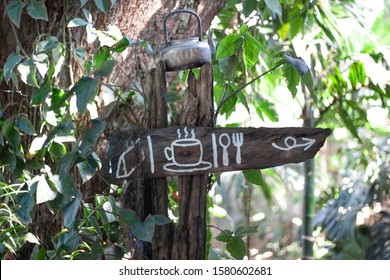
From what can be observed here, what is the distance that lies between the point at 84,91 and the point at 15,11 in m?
0.31

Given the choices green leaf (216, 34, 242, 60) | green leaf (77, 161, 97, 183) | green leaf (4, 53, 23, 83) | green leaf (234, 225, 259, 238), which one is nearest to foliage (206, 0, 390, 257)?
green leaf (216, 34, 242, 60)

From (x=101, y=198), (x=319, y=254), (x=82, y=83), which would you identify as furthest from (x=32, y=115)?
(x=319, y=254)

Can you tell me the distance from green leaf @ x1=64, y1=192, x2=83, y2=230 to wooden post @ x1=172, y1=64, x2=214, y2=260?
8.1 inches

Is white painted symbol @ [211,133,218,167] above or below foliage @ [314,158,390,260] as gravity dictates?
above

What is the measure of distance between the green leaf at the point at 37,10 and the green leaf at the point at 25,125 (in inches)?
9.7

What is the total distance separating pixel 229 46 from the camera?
58.6 inches

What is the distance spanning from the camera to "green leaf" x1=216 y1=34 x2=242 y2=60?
1.47 metres

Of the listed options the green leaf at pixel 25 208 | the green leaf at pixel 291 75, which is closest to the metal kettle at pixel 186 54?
the green leaf at pixel 291 75

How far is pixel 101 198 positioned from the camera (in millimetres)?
1605

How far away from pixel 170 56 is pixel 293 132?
285 mm

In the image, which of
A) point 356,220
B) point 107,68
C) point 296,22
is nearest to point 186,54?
point 107,68

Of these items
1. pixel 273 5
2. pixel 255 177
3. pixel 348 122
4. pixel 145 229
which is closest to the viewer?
pixel 145 229

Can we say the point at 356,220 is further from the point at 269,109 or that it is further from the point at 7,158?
the point at 7,158

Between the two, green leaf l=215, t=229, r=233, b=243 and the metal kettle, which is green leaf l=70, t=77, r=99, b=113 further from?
green leaf l=215, t=229, r=233, b=243
